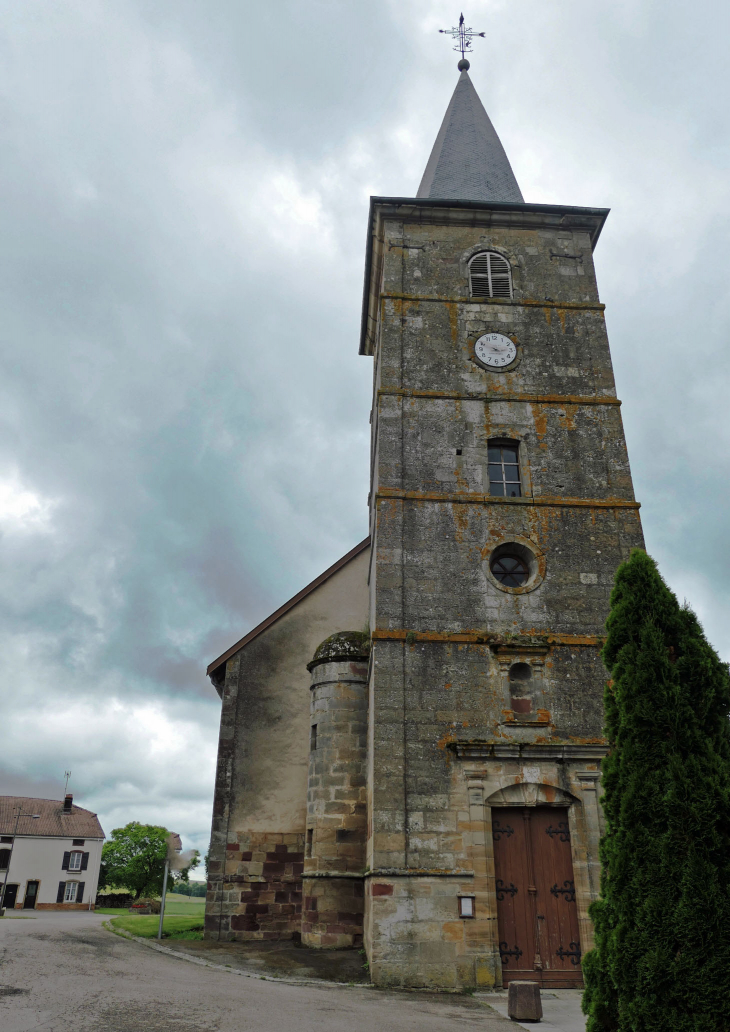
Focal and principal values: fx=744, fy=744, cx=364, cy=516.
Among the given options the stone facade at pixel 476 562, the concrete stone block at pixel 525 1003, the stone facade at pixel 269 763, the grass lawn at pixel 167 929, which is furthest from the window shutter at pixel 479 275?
the grass lawn at pixel 167 929

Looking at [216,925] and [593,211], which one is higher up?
[593,211]

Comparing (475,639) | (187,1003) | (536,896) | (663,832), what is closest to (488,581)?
(475,639)

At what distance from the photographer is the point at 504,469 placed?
14.6 m

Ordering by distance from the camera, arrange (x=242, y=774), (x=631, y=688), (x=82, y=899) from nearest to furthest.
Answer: (x=631, y=688), (x=242, y=774), (x=82, y=899)

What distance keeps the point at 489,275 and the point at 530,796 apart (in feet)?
35.8

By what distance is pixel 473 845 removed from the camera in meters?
11.4

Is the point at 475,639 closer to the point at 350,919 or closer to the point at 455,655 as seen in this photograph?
the point at 455,655

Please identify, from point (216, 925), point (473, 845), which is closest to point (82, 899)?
point (216, 925)

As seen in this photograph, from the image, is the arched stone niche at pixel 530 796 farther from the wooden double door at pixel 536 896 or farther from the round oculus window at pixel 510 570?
the round oculus window at pixel 510 570

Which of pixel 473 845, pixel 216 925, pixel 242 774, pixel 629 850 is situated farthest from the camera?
pixel 242 774

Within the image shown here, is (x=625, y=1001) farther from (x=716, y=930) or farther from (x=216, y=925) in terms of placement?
(x=216, y=925)

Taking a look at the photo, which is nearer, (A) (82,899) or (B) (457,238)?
(B) (457,238)

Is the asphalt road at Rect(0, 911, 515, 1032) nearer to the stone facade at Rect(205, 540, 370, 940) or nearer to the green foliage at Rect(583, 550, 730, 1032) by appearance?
the green foliage at Rect(583, 550, 730, 1032)

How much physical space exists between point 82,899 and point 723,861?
49351mm
